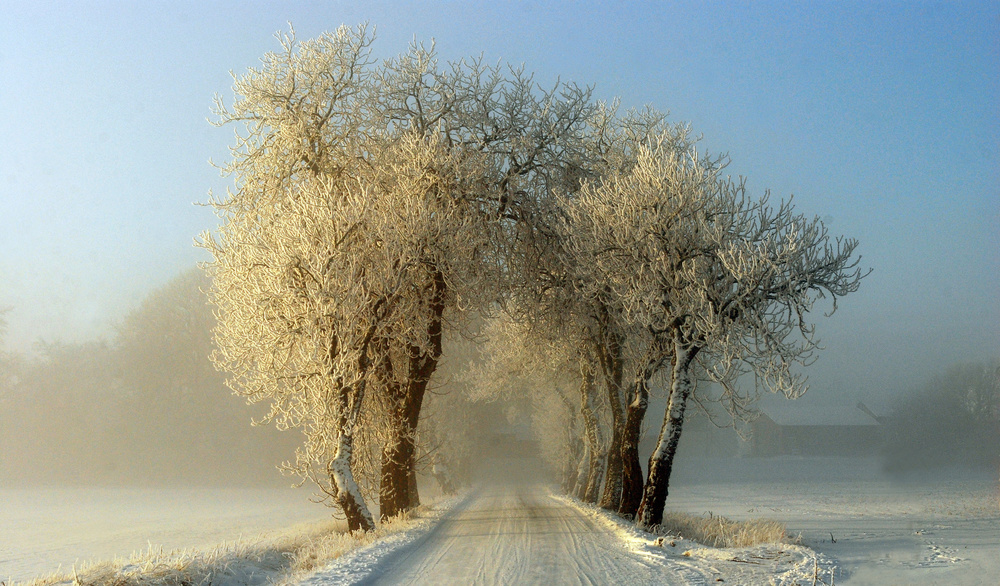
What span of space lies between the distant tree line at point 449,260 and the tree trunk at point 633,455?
74mm

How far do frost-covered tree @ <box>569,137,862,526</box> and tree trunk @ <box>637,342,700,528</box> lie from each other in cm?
2

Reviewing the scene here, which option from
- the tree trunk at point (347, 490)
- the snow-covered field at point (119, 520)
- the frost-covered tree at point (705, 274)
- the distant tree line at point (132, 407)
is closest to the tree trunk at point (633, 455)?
the frost-covered tree at point (705, 274)

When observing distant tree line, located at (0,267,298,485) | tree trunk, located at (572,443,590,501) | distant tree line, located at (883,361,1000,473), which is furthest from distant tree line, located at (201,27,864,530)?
distant tree line, located at (0,267,298,485)

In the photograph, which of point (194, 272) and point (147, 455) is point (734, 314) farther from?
point (147, 455)

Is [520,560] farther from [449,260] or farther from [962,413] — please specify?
[962,413]

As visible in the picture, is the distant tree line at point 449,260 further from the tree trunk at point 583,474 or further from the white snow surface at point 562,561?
the tree trunk at point 583,474

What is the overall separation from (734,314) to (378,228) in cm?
Answer: 791

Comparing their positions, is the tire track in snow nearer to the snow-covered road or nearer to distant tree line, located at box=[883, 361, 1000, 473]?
the snow-covered road

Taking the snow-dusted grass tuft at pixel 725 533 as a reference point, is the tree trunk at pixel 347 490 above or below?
above

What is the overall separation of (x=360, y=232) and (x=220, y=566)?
7.61m

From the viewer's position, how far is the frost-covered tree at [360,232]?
1323 cm

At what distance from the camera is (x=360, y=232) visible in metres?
14.1

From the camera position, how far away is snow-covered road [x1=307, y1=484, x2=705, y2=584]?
7.82m

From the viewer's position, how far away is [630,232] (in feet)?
43.7
